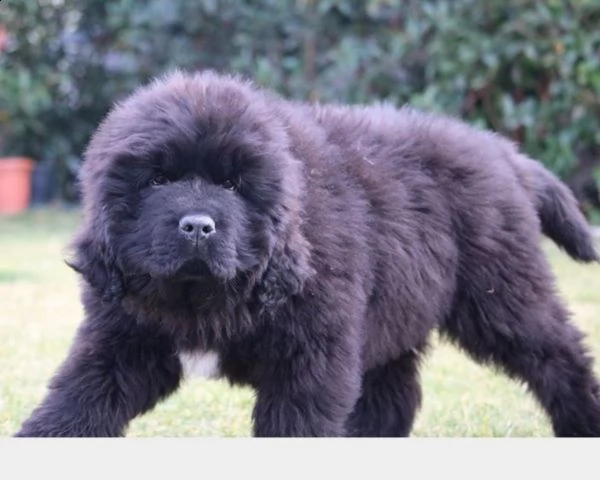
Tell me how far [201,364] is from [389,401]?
1447 millimetres

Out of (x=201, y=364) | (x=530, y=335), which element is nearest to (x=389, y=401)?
(x=530, y=335)

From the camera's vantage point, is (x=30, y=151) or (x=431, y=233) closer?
(x=431, y=233)

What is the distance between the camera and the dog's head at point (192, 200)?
3.31 metres

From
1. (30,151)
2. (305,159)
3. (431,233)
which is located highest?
(305,159)

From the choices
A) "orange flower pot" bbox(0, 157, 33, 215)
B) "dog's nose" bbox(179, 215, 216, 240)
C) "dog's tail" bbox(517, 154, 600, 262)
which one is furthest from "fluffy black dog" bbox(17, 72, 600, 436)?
"orange flower pot" bbox(0, 157, 33, 215)

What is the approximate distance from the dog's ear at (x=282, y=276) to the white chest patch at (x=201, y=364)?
259 millimetres

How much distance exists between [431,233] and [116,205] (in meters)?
1.28

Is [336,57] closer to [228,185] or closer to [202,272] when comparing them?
[228,185]

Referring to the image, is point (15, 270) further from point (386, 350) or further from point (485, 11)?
point (386, 350)

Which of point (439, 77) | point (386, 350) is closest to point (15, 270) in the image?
point (439, 77)

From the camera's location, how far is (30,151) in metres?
14.7

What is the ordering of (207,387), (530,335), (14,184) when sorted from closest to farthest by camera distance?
(530,335) < (207,387) < (14,184)

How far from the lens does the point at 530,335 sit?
441 centimetres

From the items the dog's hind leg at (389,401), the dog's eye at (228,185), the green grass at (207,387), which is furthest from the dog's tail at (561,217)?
the dog's eye at (228,185)
